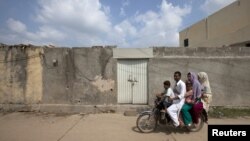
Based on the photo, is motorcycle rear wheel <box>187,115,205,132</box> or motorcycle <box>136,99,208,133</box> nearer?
motorcycle <box>136,99,208,133</box>

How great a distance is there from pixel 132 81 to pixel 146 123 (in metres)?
3.22

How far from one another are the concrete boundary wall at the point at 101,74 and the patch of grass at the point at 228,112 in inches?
7.8

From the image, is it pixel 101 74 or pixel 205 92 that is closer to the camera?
pixel 205 92

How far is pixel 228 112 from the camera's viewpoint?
9391 mm

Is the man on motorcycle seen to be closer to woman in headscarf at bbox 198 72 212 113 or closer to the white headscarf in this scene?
woman in headscarf at bbox 198 72 212 113

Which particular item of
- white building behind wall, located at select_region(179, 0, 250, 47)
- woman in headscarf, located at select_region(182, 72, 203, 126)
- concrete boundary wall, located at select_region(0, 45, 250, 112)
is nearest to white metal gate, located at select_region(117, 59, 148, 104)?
concrete boundary wall, located at select_region(0, 45, 250, 112)

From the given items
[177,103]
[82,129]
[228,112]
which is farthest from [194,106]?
[228,112]

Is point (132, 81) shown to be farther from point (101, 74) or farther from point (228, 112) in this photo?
point (228, 112)

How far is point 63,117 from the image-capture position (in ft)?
29.3

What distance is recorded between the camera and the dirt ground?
635 cm

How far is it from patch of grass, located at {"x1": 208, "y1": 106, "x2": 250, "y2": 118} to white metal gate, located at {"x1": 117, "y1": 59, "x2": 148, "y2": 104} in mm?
2583

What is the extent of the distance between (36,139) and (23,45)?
16.2 feet

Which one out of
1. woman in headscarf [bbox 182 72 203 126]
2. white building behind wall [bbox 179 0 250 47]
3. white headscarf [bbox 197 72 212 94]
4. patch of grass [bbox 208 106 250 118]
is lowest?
patch of grass [bbox 208 106 250 118]

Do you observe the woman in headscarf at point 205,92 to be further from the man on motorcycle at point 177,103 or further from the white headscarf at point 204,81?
the man on motorcycle at point 177,103
